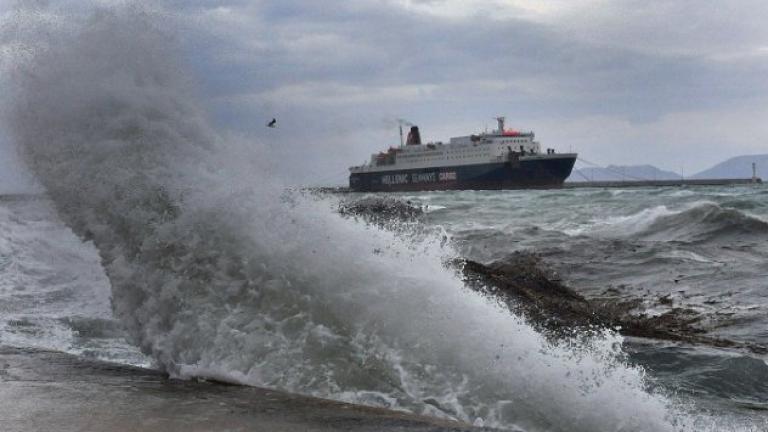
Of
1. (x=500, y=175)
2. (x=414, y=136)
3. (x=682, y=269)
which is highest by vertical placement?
(x=414, y=136)

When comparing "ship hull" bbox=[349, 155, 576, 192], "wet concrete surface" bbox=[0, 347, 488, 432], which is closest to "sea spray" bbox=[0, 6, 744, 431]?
"wet concrete surface" bbox=[0, 347, 488, 432]

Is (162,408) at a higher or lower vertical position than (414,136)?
lower

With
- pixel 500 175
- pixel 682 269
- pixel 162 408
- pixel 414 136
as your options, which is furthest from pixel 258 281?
pixel 414 136

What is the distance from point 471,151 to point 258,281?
7662cm

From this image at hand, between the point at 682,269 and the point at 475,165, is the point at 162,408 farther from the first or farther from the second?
the point at 475,165

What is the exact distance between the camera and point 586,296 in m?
11.6

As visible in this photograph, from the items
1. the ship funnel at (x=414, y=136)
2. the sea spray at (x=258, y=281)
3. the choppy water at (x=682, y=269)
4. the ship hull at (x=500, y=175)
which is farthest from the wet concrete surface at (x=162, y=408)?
the ship funnel at (x=414, y=136)

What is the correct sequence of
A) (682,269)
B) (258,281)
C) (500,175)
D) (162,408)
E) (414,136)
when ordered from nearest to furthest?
(162,408)
(258,281)
(682,269)
(500,175)
(414,136)

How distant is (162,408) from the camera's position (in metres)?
4.73

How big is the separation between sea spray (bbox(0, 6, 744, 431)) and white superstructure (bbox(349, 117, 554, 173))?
7259 centimetres

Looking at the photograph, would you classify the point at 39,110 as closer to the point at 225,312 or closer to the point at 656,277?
the point at 225,312

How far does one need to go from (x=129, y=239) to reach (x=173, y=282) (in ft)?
2.51

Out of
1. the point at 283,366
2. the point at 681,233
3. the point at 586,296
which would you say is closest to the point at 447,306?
the point at 283,366

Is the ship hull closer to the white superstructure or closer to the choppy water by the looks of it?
the white superstructure
